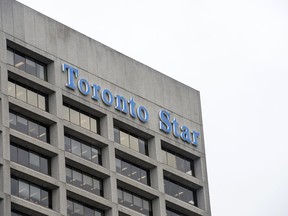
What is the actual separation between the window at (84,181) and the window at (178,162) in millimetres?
9893

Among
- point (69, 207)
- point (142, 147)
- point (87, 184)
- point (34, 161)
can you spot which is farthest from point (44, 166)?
point (142, 147)

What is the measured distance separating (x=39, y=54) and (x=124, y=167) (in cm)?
1386

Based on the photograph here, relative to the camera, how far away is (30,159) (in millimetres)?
150000

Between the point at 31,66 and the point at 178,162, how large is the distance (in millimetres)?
20096

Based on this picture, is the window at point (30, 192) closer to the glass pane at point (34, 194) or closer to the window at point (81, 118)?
the glass pane at point (34, 194)

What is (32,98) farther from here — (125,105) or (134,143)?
Result: (134,143)

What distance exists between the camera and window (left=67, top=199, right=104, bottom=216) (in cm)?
15150

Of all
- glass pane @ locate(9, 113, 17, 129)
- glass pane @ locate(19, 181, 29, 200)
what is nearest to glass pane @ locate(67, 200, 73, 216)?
glass pane @ locate(19, 181, 29, 200)

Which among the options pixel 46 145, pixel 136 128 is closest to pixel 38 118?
pixel 46 145

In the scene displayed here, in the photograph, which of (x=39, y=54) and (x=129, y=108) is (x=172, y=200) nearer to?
(x=129, y=108)

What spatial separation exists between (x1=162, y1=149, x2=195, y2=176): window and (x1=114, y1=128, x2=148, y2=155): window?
248 centimetres

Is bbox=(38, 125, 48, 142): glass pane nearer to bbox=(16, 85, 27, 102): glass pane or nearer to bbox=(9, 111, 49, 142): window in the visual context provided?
bbox=(9, 111, 49, 142): window

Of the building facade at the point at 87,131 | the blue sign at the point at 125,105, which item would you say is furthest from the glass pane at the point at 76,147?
the blue sign at the point at 125,105

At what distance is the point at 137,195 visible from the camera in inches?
6270
